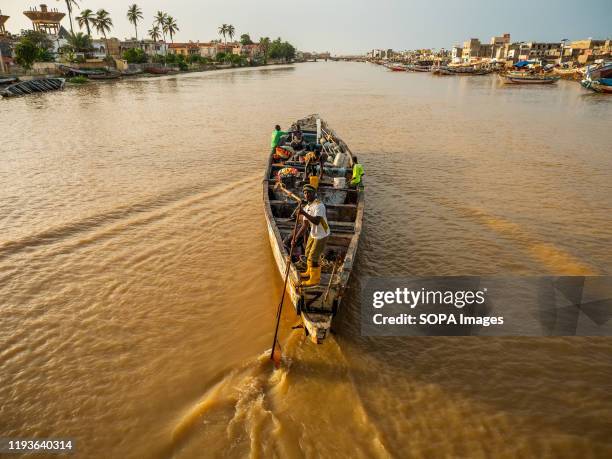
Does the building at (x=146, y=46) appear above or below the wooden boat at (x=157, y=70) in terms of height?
above

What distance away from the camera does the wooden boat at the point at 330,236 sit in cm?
530

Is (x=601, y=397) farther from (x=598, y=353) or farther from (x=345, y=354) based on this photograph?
(x=345, y=354)

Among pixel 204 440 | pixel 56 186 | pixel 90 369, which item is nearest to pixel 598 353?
pixel 204 440

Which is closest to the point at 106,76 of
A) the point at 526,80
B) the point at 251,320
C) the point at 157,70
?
the point at 157,70

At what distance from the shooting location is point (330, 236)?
733cm

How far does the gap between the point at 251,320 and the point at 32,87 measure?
49.1m

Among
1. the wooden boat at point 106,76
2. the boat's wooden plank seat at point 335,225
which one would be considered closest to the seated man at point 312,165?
the boat's wooden plank seat at point 335,225

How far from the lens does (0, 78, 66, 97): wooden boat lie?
37719 millimetres

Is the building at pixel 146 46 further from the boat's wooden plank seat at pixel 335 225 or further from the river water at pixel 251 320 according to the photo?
the boat's wooden plank seat at pixel 335 225

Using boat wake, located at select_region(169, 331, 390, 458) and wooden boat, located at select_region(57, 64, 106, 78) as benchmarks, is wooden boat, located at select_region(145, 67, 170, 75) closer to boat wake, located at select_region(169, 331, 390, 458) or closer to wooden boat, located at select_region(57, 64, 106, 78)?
wooden boat, located at select_region(57, 64, 106, 78)

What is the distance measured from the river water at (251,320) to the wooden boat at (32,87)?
3045cm

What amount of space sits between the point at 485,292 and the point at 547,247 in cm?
275

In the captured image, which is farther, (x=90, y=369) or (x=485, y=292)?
(x=485, y=292)

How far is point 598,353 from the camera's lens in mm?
5758
